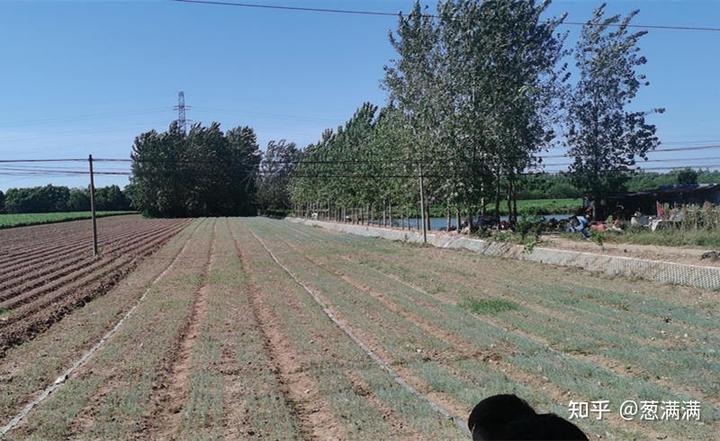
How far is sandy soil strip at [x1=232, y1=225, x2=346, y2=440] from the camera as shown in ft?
16.3

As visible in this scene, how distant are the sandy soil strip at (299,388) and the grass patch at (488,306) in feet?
11.6

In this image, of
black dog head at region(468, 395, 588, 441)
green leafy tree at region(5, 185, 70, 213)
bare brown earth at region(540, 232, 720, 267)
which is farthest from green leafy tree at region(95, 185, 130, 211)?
black dog head at region(468, 395, 588, 441)

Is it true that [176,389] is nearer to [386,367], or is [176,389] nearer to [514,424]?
[386,367]

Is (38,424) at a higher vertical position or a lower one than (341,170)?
lower

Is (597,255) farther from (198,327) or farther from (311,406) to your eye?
(311,406)

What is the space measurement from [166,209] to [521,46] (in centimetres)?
7547

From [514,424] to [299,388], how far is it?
4706 millimetres

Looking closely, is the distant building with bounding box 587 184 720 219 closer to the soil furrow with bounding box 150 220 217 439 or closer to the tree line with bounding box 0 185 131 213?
the soil furrow with bounding box 150 220 217 439

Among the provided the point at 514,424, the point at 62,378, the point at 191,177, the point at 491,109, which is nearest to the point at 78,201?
the point at 191,177

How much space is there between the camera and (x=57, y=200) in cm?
11762

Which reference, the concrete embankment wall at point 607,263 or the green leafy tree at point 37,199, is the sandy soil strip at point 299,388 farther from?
the green leafy tree at point 37,199

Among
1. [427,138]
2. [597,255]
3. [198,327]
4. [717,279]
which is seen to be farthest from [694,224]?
[198,327]

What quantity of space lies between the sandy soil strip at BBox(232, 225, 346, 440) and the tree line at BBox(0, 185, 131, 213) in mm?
109321

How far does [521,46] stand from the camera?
98.9 ft
